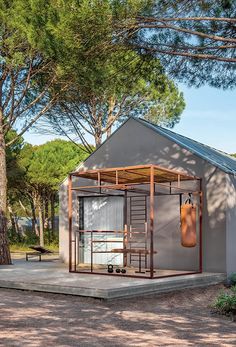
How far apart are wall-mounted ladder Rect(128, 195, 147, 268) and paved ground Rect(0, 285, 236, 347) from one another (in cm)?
348

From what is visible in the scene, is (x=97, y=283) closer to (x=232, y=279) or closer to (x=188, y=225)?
(x=188, y=225)

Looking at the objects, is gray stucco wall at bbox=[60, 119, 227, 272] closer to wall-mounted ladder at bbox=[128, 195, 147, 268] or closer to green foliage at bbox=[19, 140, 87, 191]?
wall-mounted ladder at bbox=[128, 195, 147, 268]

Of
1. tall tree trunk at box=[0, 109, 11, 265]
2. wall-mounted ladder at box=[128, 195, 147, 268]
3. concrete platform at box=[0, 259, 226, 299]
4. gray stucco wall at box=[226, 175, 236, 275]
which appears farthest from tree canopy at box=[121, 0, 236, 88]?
tall tree trunk at box=[0, 109, 11, 265]

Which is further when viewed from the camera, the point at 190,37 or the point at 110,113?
the point at 110,113

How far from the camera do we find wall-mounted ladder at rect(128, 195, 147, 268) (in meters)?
13.5

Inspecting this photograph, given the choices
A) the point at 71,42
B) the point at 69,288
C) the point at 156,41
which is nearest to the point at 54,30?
the point at 71,42

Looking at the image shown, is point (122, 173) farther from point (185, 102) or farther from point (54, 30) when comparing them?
point (185, 102)

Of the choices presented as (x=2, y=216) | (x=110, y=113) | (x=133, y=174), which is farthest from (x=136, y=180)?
(x=110, y=113)

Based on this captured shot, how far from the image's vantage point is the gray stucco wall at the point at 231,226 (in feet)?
40.1

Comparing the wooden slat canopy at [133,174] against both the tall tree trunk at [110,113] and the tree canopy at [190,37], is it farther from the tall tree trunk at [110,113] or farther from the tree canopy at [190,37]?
the tall tree trunk at [110,113]

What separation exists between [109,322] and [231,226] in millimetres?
5865

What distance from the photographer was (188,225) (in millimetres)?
11688

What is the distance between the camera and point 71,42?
10.1 metres

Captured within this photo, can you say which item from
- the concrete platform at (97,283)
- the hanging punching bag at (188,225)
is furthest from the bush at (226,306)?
the hanging punching bag at (188,225)
